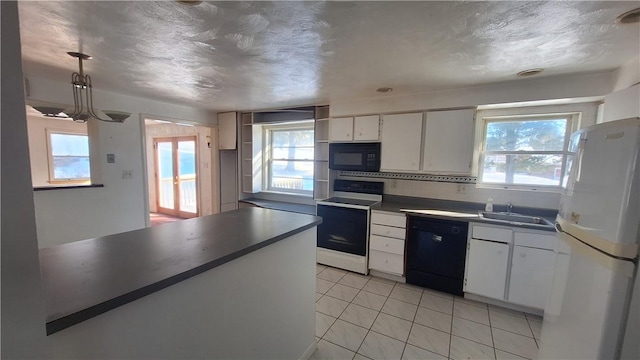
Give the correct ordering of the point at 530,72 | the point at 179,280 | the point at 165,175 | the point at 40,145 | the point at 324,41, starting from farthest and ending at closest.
→ the point at 165,175 → the point at 40,145 → the point at 530,72 → the point at 324,41 → the point at 179,280

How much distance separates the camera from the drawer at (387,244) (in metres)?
2.96

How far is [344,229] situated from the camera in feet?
10.8

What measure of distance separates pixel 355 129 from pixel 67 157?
6.19m

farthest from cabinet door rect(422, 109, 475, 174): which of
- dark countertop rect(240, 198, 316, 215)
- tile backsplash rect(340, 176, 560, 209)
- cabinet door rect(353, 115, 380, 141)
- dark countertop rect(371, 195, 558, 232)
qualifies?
dark countertop rect(240, 198, 316, 215)

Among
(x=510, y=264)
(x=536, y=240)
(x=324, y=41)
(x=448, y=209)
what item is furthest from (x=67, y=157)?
(x=536, y=240)

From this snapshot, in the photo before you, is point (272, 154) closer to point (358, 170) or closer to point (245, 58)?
point (358, 170)

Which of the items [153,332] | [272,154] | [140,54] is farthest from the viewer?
[272,154]

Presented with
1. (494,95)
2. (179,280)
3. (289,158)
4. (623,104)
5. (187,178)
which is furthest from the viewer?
(187,178)

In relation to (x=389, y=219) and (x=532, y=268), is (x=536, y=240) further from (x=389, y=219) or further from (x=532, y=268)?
(x=389, y=219)

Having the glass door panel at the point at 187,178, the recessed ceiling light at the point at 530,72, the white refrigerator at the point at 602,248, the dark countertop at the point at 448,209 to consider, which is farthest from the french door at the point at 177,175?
the white refrigerator at the point at 602,248

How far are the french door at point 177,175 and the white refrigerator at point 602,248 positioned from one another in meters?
5.95

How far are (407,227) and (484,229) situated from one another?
735 millimetres

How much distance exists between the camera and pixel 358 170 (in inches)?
136

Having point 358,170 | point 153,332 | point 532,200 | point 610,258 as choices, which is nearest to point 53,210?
point 153,332
